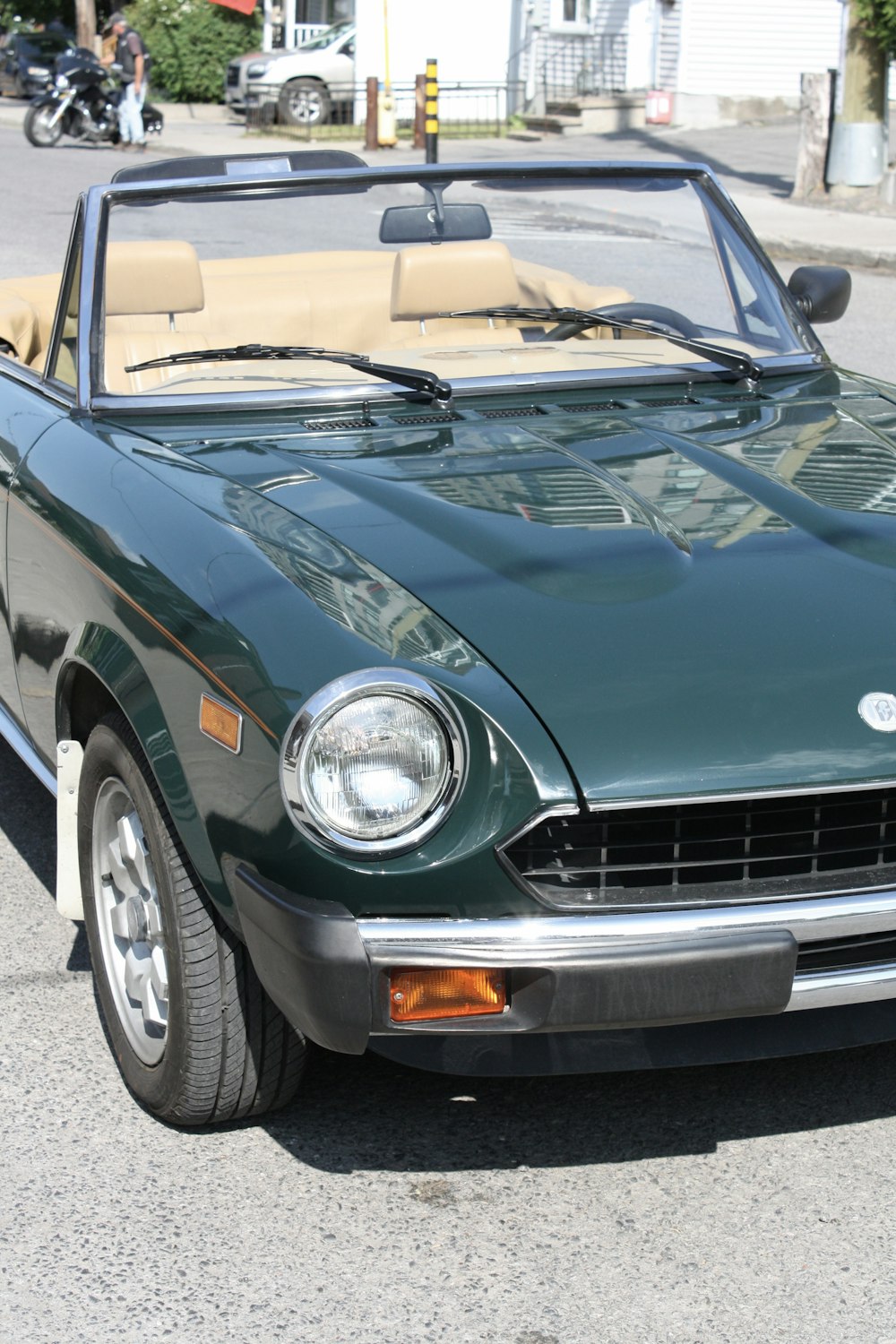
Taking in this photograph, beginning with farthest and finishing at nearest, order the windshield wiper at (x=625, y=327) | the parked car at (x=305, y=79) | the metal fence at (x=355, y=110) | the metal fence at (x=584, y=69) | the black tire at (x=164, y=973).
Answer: the metal fence at (x=584, y=69) < the parked car at (x=305, y=79) < the metal fence at (x=355, y=110) < the windshield wiper at (x=625, y=327) < the black tire at (x=164, y=973)

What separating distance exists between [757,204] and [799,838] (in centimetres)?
1637

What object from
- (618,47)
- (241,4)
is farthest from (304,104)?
(618,47)

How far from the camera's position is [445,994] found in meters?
2.42

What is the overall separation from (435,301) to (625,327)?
0.48 metres

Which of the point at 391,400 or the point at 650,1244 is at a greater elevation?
the point at 391,400

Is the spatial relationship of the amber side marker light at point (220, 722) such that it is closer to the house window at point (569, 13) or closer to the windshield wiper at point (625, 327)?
the windshield wiper at point (625, 327)

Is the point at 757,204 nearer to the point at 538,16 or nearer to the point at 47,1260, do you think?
the point at 538,16

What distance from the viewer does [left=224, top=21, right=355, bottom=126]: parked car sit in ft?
93.1

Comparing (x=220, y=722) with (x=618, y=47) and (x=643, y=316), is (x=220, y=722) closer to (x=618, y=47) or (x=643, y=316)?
(x=643, y=316)

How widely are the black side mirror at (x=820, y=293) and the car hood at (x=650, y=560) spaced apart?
0.71 metres

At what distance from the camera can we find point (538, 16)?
3047 centimetres

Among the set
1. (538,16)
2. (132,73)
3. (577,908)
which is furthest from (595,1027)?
(538,16)

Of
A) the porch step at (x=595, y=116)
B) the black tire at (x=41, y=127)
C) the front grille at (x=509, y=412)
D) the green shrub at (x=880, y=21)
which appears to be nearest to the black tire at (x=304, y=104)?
the porch step at (x=595, y=116)

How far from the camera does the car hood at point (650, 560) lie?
8.13 ft
